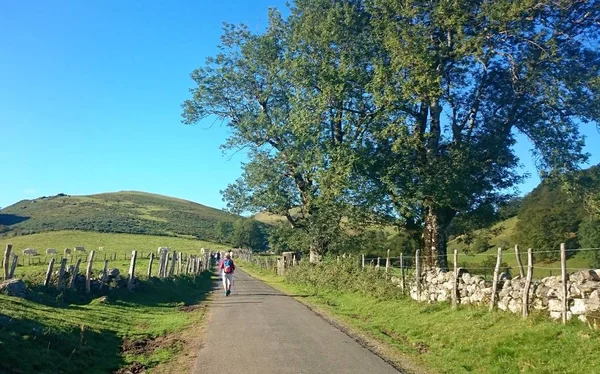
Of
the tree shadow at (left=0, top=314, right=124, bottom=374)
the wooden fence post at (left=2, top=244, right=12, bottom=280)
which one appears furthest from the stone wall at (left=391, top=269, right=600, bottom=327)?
the wooden fence post at (left=2, top=244, right=12, bottom=280)

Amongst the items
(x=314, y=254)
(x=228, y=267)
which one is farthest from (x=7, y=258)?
(x=314, y=254)

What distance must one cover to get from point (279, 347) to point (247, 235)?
134084 mm

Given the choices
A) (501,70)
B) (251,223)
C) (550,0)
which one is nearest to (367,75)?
(501,70)

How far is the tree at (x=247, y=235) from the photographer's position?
5635 inches

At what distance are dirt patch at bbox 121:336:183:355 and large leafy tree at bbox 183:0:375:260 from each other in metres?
14.0

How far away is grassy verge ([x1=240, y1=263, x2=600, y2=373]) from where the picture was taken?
376 inches

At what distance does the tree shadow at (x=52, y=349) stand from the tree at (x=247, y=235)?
431ft

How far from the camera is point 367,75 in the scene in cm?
2619

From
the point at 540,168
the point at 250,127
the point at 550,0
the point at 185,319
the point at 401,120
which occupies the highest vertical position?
the point at 550,0

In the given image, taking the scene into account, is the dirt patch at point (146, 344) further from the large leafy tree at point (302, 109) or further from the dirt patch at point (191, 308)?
the large leafy tree at point (302, 109)

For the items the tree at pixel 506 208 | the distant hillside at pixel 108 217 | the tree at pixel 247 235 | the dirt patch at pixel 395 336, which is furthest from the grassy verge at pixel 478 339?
the tree at pixel 247 235

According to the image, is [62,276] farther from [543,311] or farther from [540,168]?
[540,168]

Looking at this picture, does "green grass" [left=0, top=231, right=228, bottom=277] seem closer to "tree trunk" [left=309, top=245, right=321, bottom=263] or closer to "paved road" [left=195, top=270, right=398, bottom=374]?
"tree trunk" [left=309, top=245, right=321, bottom=263]

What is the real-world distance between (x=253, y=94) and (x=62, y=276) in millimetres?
23856
